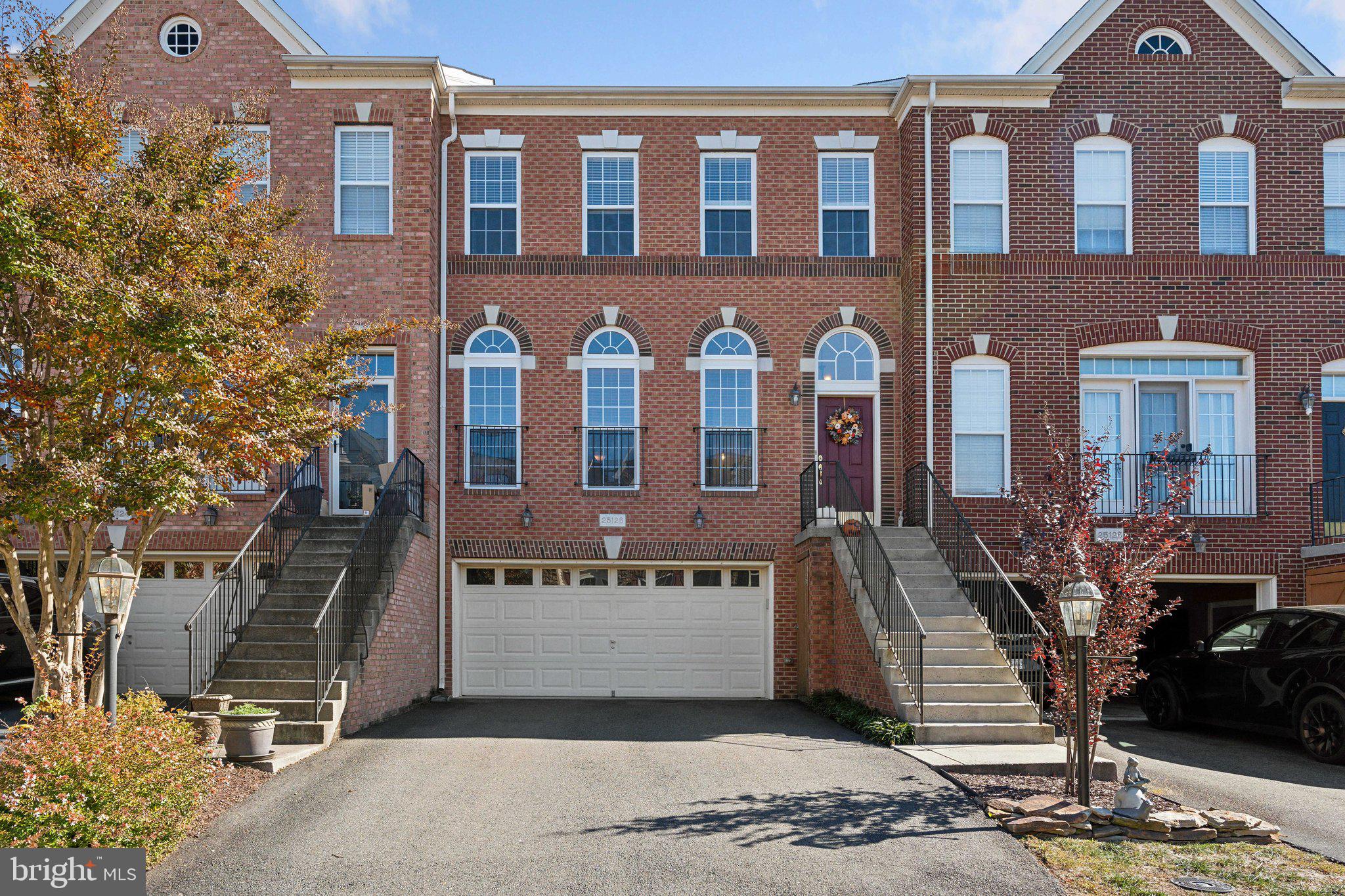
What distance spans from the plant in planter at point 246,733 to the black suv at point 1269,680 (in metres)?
10.0

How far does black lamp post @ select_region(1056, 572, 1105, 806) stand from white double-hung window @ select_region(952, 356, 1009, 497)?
8.03m

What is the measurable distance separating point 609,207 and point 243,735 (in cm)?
1025

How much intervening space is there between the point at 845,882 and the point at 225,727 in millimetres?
5996

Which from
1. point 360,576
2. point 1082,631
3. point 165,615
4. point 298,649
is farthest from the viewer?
point 165,615

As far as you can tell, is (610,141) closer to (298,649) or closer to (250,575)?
(250,575)

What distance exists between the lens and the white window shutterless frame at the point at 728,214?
60.0ft

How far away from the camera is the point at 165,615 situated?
17.4 meters

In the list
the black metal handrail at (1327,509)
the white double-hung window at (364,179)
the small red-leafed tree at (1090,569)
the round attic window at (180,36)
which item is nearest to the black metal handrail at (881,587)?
the small red-leafed tree at (1090,569)

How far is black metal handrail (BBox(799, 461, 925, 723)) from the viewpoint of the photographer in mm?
12805

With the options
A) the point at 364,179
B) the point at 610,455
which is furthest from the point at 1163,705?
the point at 364,179

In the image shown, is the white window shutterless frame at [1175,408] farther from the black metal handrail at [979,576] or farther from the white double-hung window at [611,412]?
the white double-hung window at [611,412]

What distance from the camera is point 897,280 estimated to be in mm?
18188

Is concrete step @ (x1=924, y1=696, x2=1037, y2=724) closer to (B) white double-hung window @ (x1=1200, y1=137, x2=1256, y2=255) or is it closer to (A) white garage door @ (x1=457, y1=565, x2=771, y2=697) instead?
(A) white garage door @ (x1=457, y1=565, x2=771, y2=697)

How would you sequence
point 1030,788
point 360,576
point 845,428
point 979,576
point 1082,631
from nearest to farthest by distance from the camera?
point 1082,631
point 1030,788
point 360,576
point 979,576
point 845,428
